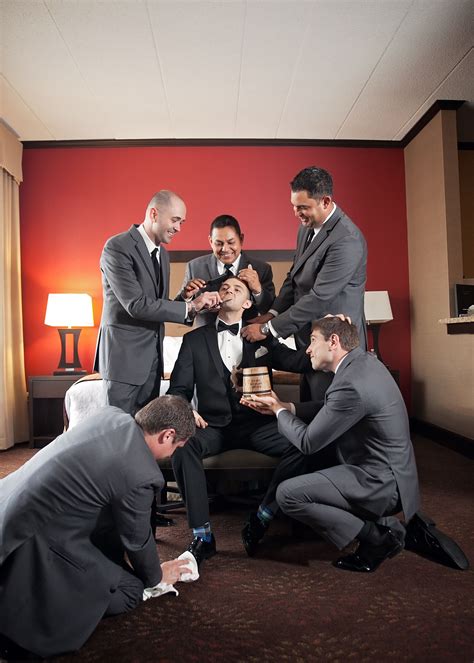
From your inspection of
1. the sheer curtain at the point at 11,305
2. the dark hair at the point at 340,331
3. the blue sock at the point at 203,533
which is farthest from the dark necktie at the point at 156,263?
the sheer curtain at the point at 11,305

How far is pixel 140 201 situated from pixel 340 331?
4.06m

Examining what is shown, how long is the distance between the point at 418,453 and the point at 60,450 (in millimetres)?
3715

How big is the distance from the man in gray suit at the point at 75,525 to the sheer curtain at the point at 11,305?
379 cm

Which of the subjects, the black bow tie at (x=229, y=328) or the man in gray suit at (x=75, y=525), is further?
the black bow tie at (x=229, y=328)

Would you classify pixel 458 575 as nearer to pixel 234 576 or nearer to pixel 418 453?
pixel 234 576

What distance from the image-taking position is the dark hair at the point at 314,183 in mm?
2672

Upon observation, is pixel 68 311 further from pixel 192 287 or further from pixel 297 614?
pixel 297 614

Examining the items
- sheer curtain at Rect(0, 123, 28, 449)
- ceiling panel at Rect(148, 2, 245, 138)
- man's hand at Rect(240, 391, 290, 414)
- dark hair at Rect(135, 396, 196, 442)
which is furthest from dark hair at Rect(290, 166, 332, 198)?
sheer curtain at Rect(0, 123, 28, 449)

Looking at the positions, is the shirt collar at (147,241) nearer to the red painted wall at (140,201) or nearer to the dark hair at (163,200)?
the dark hair at (163,200)

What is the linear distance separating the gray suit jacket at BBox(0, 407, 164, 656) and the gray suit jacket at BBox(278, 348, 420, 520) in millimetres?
788

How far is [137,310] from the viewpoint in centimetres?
261

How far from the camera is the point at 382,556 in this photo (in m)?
2.23

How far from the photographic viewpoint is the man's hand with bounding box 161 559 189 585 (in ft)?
6.63

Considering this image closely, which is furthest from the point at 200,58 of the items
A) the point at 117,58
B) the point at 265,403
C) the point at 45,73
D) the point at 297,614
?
the point at 297,614
